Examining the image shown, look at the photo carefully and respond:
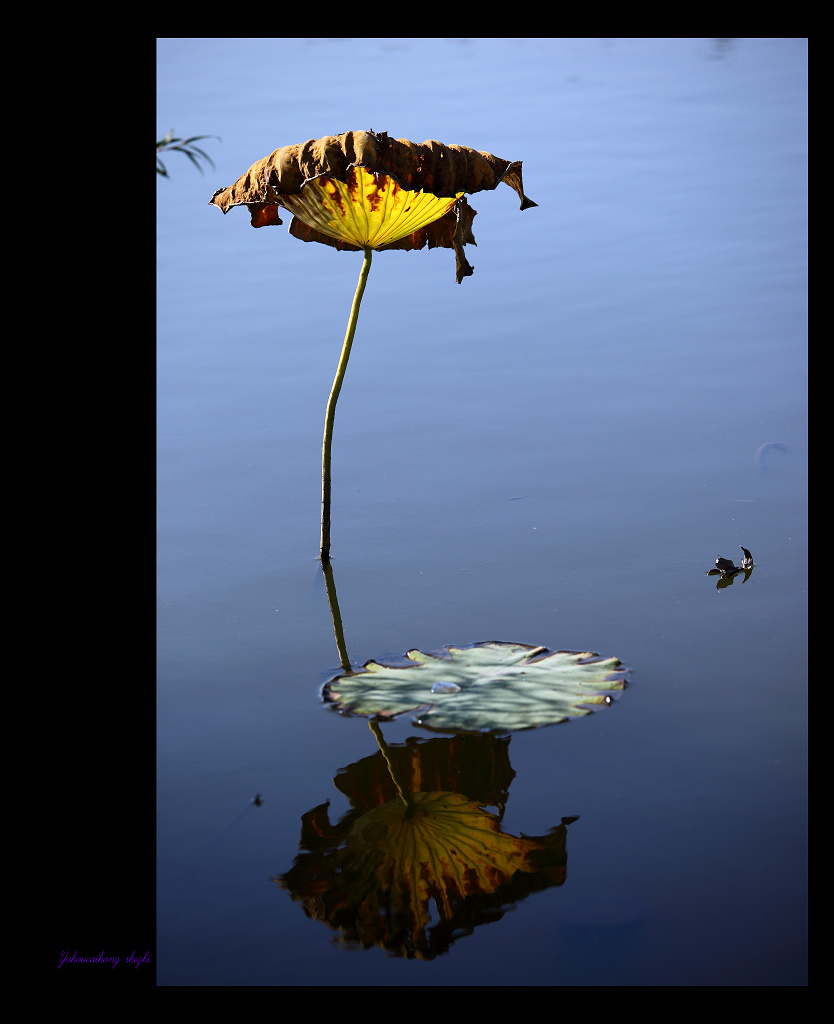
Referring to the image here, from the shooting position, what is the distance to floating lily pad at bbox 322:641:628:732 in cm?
186

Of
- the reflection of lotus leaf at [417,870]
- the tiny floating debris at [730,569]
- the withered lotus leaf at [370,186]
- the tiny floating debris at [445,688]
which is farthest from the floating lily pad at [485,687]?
the withered lotus leaf at [370,186]

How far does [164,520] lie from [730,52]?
5.81m

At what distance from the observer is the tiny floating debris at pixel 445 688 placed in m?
1.95

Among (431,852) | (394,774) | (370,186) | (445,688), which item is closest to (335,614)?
(445,688)

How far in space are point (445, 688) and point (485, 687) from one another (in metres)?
0.08

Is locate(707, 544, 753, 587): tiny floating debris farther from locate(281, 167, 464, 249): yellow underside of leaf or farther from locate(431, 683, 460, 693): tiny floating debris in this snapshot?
locate(281, 167, 464, 249): yellow underside of leaf

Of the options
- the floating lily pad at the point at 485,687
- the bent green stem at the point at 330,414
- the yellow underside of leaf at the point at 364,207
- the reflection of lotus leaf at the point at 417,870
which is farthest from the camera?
the bent green stem at the point at 330,414

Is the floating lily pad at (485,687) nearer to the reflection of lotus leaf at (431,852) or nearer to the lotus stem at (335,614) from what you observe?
the lotus stem at (335,614)

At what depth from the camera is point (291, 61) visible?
6.90 m

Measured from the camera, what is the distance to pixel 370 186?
2.35 metres

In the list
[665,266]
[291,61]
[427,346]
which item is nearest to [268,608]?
[427,346]

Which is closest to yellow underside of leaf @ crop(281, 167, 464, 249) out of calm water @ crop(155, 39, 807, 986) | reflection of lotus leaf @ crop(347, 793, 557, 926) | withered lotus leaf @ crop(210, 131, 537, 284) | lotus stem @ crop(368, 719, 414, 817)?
withered lotus leaf @ crop(210, 131, 537, 284)

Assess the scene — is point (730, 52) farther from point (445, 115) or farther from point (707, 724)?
point (707, 724)

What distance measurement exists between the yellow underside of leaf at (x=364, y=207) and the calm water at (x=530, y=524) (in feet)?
2.59
